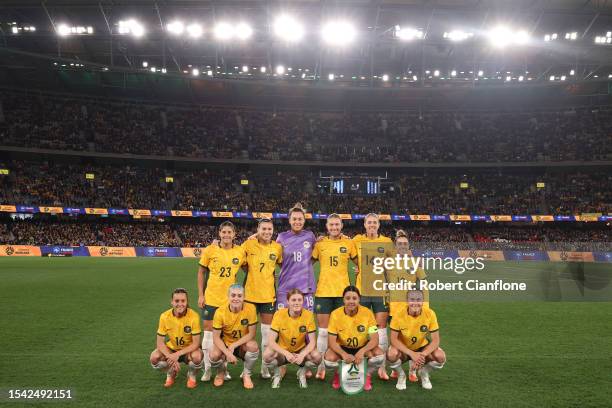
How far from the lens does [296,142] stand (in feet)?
153

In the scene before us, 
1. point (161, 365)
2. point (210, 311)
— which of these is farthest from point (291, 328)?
point (161, 365)

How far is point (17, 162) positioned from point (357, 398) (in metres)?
43.6

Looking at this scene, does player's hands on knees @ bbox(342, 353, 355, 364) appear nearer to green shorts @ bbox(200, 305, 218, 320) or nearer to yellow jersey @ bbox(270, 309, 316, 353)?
yellow jersey @ bbox(270, 309, 316, 353)

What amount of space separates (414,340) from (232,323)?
2351mm

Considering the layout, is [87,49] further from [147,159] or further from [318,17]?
[318,17]

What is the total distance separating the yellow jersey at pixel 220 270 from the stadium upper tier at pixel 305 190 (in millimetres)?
35842

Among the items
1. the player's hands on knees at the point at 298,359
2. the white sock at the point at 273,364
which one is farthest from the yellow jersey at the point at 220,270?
the player's hands on knees at the point at 298,359

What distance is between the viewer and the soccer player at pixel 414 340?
5.66 m

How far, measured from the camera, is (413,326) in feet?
18.9

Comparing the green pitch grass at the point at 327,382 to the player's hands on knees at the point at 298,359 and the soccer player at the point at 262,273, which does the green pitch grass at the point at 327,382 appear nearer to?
the player's hands on knees at the point at 298,359

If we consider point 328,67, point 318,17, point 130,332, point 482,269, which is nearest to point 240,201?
point 328,67

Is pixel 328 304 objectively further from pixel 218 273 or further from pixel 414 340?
pixel 218 273

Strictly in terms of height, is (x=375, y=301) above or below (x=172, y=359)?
above

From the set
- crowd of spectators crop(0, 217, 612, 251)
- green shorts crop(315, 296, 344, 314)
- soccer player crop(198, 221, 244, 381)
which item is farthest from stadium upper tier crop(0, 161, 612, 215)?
green shorts crop(315, 296, 344, 314)
